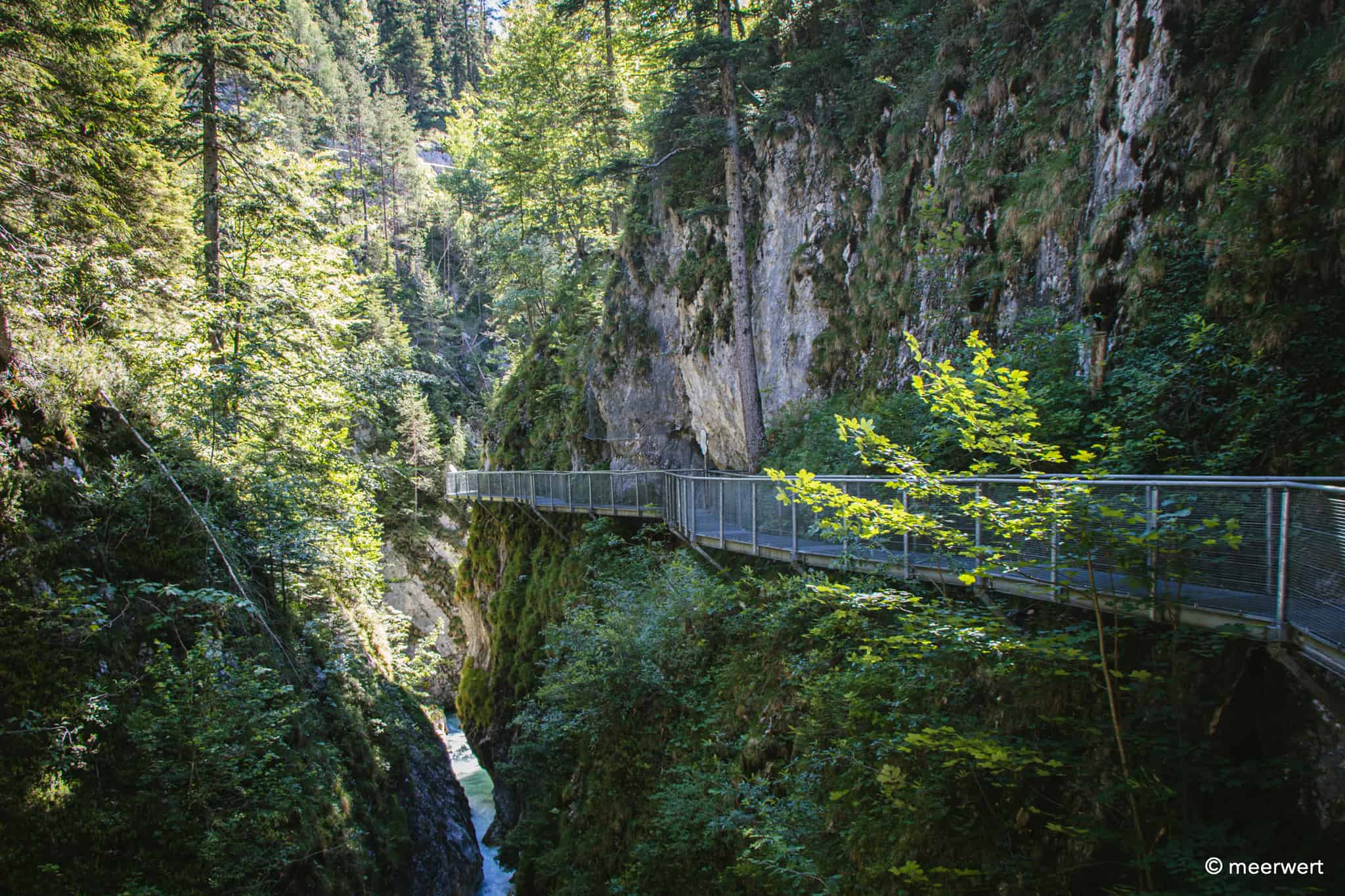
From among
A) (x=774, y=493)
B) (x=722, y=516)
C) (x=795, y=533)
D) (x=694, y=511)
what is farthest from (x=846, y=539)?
(x=694, y=511)

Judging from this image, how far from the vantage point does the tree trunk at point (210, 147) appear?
1262 centimetres

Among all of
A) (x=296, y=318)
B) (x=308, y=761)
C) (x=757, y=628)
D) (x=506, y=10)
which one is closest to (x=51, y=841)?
(x=308, y=761)

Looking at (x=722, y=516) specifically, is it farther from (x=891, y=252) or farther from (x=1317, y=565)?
(x=1317, y=565)

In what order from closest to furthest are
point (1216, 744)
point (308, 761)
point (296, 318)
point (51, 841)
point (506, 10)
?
point (1216, 744)
point (51, 841)
point (308, 761)
point (296, 318)
point (506, 10)

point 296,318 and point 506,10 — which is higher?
point 506,10

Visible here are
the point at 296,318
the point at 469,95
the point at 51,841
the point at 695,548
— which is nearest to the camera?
the point at 51,841

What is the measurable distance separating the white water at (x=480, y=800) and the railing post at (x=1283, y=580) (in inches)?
516

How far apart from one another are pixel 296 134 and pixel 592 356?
38.8 metres

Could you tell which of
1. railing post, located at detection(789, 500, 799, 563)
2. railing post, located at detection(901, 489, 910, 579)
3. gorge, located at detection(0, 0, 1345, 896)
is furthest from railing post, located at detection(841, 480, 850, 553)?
railing post, located at detection(789, 500, 799, 563)

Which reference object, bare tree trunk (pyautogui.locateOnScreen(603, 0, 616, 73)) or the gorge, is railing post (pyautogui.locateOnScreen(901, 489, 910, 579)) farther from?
bare tree trunk (pyautogui.locateOnScreen(603, 0, 616, 73))

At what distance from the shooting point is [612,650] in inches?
400

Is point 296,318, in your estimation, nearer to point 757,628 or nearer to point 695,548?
point 695,548

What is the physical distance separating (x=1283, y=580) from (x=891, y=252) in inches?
403

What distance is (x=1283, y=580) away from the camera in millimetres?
3645
